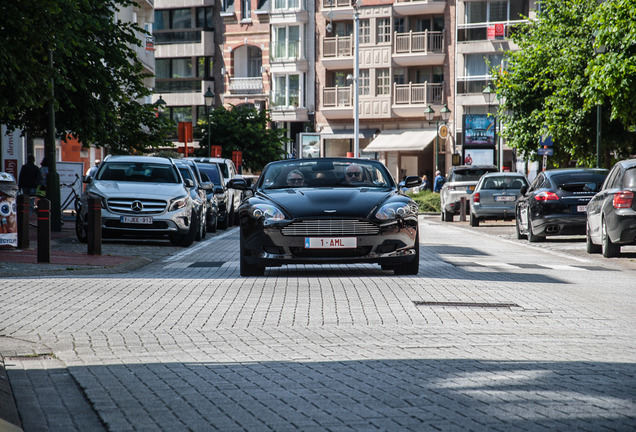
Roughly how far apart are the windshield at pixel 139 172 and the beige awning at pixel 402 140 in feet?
148

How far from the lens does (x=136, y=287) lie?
12945 millimetres

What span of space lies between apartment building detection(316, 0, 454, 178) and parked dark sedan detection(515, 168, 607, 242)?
4360 cm

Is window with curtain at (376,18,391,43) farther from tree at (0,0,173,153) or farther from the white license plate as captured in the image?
the white license plate

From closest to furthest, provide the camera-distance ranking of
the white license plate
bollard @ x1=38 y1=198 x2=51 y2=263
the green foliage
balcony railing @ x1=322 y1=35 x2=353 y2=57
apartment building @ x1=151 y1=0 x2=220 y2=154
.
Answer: bollard @ x1=38 y1=198 x2=51 y2=263 < the white license plate < the green foliage < balcony railing @ x1=322 y1=35 x2=353 y2=57 < apartment building @ x1=151 y1=0 x2=220 y2=154

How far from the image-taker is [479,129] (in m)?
63.6

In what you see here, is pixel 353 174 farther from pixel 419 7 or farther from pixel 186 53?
pixel 186 53

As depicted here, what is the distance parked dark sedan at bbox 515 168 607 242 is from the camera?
24000 mm

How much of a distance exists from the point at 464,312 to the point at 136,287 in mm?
4268

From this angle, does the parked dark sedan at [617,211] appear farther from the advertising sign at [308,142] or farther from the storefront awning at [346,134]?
the storefront awning at [346,134]

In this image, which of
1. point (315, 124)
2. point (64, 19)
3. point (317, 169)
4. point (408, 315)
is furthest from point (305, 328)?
point (315, 124)

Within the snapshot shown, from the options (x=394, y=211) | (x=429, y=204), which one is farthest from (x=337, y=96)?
(x=394, y=211)

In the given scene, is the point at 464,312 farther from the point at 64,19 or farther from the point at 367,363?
the point at 64,19

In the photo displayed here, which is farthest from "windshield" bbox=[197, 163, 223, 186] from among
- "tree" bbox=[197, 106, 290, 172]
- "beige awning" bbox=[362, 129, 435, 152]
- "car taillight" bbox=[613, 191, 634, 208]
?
"beige awning" bbox=[362, 129, 435, 152]

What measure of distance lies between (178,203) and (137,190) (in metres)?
0.80
